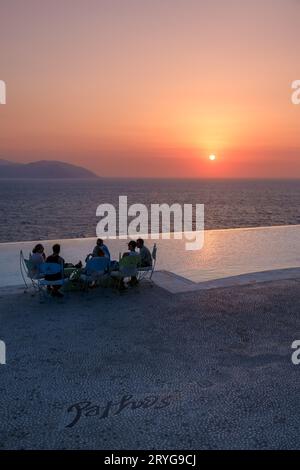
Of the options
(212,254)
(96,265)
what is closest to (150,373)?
(96,265)

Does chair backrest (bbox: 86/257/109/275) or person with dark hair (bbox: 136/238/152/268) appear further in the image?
person with dark hair (bbox: 136/238/152/268)

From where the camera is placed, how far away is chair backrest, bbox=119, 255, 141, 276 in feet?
27.2

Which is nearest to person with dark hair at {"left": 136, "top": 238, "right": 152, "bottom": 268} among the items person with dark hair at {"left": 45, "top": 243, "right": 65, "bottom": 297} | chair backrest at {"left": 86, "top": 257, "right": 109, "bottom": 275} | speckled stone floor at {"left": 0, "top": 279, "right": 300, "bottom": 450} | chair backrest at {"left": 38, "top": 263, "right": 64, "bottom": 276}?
chair backrest at {"left": 86, "top": 257, "right": 109, "bottom": 275}

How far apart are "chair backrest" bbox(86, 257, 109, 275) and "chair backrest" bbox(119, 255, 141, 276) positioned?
0.30m

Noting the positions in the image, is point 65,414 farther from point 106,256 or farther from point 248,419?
point 106,256

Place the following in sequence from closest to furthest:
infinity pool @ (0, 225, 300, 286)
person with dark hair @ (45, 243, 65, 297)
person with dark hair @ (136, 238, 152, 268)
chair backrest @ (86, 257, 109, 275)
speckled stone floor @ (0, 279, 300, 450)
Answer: speckled stone floor @ (0, 279, 300, 450)
person with dark hair @ (45, 243, 65, 297)
chair backrest @ (86, 257, 109, 275)
person with dark hair @ (136, 238, 152, 268)
infinity pool @ (0, 225, 300, 286)

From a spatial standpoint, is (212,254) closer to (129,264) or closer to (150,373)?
(129,264)

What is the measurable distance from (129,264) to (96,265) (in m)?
0.61

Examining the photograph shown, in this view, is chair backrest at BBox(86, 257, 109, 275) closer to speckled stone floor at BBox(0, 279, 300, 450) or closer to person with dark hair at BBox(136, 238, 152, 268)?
speckled stone floor at BBox(0, 279, 300, 450)

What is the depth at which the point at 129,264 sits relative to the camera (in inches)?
328

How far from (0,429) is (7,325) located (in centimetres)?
281

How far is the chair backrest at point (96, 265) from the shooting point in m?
8.11

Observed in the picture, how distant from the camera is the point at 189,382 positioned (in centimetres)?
489

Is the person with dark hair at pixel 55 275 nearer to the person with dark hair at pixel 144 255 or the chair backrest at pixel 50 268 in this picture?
the chair backrest at pixel 50 268
